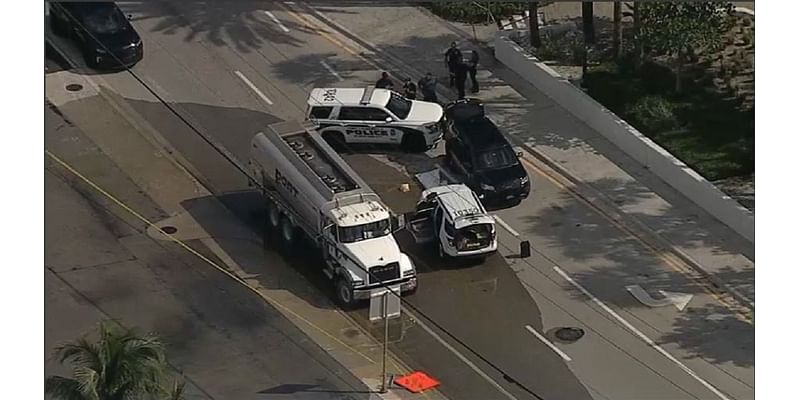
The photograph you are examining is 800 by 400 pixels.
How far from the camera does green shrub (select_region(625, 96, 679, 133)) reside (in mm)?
43688

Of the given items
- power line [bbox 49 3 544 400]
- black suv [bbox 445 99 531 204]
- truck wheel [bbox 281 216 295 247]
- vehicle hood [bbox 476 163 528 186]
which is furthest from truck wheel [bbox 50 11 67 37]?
vehicle hood [bbox 476 163 528 186]

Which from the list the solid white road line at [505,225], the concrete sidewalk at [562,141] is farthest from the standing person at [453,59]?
the solid white road line at [505,225]

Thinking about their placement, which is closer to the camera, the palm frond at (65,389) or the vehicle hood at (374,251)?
the palm frond at (65,389)

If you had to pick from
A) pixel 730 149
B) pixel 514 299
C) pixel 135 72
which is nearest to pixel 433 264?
pixel 514 299

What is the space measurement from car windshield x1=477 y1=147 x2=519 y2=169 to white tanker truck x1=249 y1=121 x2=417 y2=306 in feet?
9.50

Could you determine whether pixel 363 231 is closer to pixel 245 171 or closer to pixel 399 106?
pixel 245 171

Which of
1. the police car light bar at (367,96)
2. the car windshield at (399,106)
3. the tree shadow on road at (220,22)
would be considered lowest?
the car windshield at (399,106)

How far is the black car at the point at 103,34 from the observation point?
46.8 metres

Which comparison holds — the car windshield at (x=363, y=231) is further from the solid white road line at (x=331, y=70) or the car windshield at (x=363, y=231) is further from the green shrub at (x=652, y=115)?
the solid white road line at (x=331, y=70)

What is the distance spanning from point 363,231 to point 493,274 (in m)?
3.32

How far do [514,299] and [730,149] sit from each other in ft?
26.8

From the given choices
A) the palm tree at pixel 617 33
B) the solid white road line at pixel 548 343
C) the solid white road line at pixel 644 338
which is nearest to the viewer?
the solid white road line at pixel 644 338

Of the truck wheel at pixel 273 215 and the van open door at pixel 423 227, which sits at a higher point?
the truck wheel at pixel 273 215

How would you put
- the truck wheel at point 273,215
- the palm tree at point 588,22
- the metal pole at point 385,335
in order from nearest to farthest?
the metal pole at point 385,335 → the truck wheel at point 273,215 → the palm tree at point 588,22
